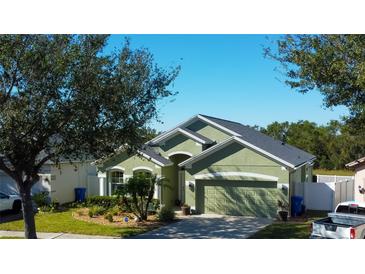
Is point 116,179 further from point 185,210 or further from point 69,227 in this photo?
point 69,227

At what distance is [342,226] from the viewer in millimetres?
11867

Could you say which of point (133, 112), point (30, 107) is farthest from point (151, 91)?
point (30, 107)

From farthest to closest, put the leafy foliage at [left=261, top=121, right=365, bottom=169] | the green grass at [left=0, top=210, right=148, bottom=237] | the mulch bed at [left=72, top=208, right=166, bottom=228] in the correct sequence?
the mulch bed at [left=72, top=208, right=166, bottom=228]
the leafy foliage at [left=261, top=121, right=365, bottom=169]
the green grass at [left=0, top=210, right=148, bottom=237]

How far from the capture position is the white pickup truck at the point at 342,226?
11742 millimetres

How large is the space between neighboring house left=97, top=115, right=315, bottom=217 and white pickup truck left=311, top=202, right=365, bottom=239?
490 cm

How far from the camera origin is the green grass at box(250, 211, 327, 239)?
14477 mm

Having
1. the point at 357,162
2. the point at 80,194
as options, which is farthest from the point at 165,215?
the point at 357,162

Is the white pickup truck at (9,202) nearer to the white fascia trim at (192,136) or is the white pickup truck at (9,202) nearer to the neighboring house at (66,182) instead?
the neighboring house at (66,182)

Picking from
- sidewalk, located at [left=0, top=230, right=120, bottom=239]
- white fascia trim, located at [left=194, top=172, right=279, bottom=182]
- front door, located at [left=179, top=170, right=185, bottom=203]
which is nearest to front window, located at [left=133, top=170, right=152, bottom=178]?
front door, located at [left=179, top=170, right=185, bottom=203]

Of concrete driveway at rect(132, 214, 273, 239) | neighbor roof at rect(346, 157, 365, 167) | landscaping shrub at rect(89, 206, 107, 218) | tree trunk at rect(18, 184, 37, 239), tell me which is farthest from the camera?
neighbor roof at rect(346, 157, 365, 167)

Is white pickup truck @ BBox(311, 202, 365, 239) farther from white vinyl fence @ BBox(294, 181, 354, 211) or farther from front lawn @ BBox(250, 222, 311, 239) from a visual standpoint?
white vinyl fence @ BBox(294, 181, 354, 211)

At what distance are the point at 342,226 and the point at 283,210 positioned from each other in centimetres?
580
